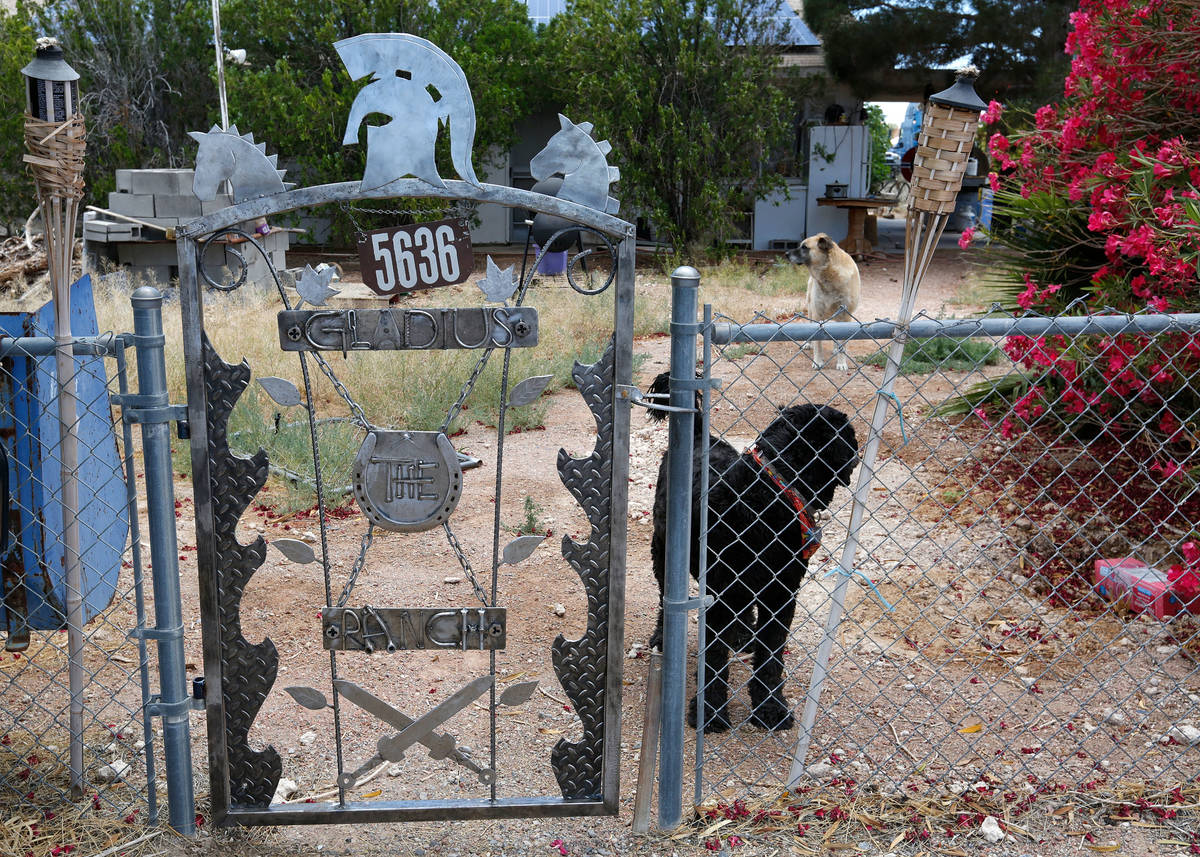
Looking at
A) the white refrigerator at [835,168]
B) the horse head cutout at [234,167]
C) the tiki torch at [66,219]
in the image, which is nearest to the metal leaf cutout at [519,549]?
the horse head cutout at [234,167]

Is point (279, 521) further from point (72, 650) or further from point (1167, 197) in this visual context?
point (1167, 197)

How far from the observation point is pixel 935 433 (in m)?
6.46

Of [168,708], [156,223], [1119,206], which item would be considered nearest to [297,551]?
[168,708]

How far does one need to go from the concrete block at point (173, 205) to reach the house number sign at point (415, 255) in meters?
10.6

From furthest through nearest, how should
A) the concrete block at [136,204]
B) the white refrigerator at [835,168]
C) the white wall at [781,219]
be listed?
1. the white wall at [781,219]
2. the white refrigerator at [835,168]
3. the concrete block at [136,204]

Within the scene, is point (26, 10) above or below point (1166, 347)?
above

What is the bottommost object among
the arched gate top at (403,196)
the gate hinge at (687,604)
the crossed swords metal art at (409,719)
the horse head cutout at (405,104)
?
the crossed swords metal art at (409,719)

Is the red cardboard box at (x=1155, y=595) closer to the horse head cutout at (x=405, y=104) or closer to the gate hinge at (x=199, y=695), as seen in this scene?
the horse head cutout at (x=405, y=104)

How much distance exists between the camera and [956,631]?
13.7 ft

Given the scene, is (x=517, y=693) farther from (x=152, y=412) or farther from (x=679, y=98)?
(x=679, y=98)

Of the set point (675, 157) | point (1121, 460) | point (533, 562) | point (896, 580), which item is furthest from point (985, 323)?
point (675, 157)

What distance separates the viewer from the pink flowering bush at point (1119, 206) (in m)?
4.05

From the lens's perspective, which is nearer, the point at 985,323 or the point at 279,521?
the point at 985,323

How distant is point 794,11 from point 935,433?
39.1ft
